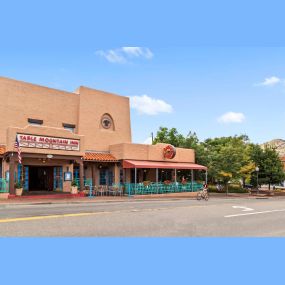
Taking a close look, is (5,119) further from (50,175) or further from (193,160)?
(193,160)

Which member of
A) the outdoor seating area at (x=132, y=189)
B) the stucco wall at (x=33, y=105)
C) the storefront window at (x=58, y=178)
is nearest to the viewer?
the stucco wall at (x=33, y=105)

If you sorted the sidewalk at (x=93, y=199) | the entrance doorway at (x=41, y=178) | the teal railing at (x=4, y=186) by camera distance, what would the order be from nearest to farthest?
the sidewalk at (x=93, y=199), the teal railing at (x=4, y=186), the entrance doorway at (x=41, y=178)

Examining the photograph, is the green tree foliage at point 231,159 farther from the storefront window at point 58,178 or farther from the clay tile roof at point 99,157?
the storefront window at point 58,178

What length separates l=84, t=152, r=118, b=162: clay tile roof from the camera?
30528mm

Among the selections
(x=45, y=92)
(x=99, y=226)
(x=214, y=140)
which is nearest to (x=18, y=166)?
(x=45, y=92)

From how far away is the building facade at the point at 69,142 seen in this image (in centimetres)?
2606

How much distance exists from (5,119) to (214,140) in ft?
130

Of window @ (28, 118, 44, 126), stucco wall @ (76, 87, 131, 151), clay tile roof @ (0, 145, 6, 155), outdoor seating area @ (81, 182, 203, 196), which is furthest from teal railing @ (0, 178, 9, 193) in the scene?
→ stucco wall @ (76, 87, 131, 151)

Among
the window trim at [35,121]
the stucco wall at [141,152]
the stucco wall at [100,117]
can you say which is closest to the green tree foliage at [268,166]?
the stucco wall at [141,152]

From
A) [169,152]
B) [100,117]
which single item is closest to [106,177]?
[100,117]

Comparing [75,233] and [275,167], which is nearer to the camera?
[75,233]

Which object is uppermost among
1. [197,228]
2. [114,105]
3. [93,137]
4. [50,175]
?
[114,105]

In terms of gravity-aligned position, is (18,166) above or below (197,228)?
above

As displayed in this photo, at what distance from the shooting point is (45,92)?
3067 centimetres
